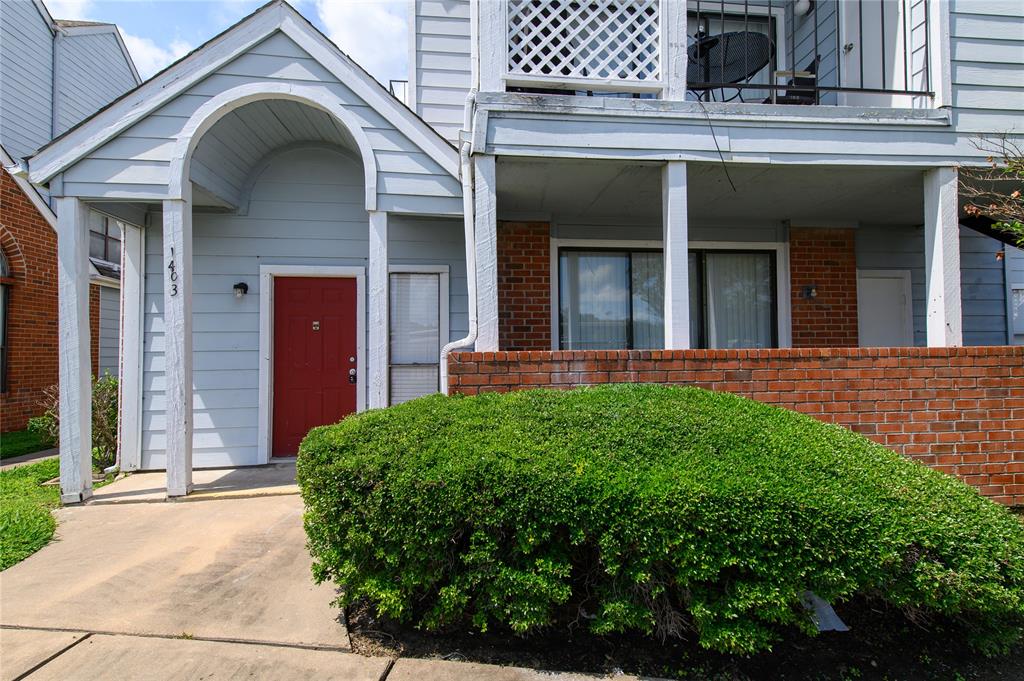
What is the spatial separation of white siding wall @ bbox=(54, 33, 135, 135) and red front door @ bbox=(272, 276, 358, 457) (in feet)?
25.7

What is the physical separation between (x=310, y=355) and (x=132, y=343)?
1.87m

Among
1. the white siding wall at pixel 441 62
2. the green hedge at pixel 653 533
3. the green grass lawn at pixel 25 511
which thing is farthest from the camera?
the white siding wall at pixel 441 62

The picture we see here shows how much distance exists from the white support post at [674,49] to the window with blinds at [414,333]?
9.88ft

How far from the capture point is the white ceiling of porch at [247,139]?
5074 mm

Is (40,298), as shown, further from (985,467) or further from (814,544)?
(985,467)

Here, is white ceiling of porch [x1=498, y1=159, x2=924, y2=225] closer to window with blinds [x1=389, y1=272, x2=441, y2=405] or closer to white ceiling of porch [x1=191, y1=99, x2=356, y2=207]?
window with blinds [x1=389, y1=272, x2=441, y2=405]

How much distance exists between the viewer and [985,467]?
4203mm

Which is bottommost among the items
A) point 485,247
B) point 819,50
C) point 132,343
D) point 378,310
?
point 132,343

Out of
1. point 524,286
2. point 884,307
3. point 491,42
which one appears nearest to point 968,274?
point 884,307

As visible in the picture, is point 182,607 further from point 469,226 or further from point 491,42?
point 491,42

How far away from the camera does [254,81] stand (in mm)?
4703

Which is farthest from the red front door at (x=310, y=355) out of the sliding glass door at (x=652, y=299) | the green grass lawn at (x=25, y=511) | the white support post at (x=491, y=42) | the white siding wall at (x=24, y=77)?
the white siding wall at (x=24, y=77)

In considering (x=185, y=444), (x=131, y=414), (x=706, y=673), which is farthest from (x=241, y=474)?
(x=706, y=673)

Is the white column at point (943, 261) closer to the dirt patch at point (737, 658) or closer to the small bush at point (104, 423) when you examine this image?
the dirt patch at point (737, 658)
